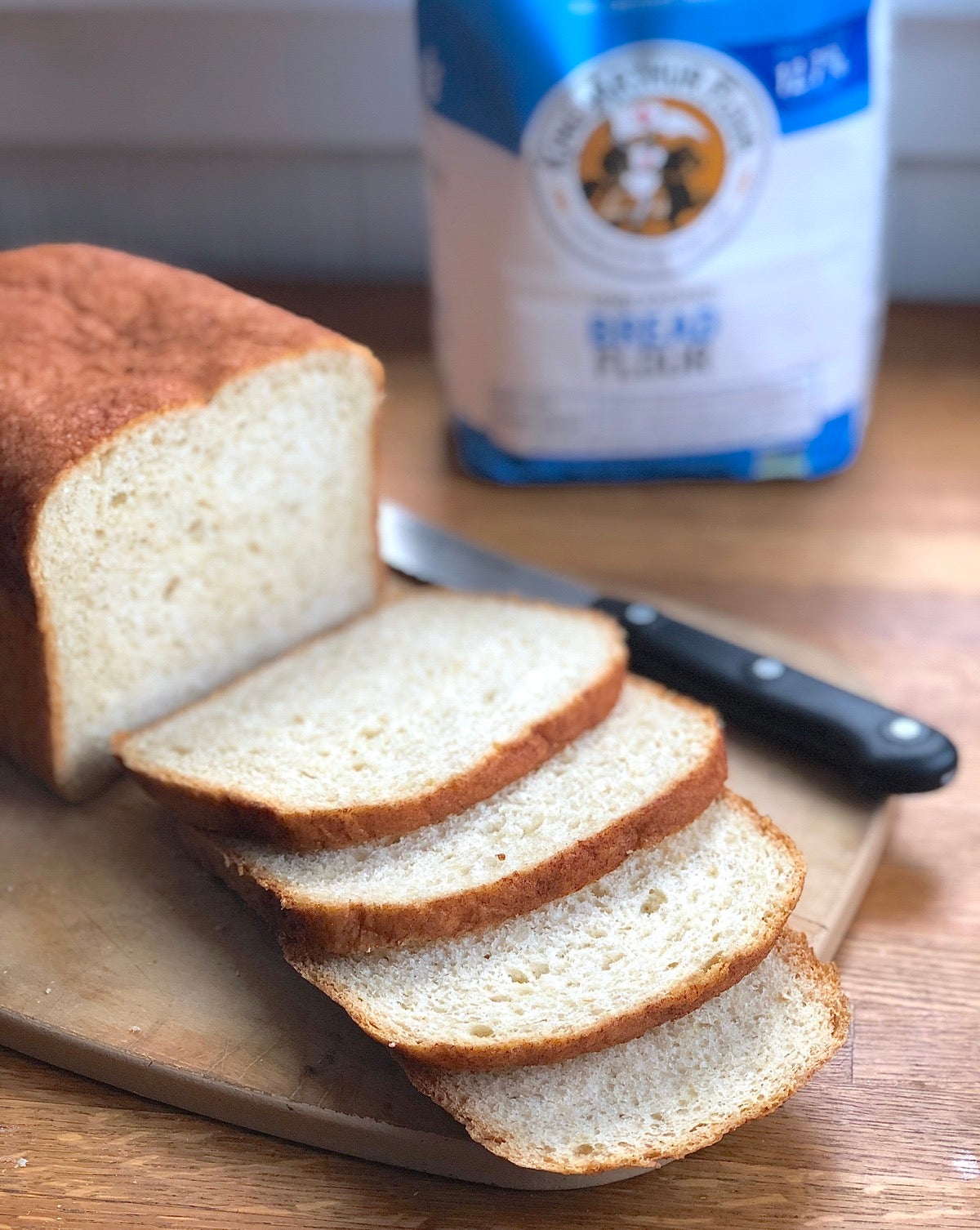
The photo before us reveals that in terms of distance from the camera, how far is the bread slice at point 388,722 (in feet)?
6.10

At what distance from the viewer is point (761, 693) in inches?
84.4

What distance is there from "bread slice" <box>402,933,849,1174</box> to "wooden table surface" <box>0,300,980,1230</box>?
0.11 metres

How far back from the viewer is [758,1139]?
5.41ft

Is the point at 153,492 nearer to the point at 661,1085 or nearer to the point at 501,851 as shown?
the point at 501,851

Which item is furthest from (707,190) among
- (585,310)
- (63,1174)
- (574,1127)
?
(63,1174)

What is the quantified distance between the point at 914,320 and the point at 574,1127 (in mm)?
2519

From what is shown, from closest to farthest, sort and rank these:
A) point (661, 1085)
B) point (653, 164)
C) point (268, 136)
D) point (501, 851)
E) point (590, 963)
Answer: point (661, 1085) → point (590, 963) → point (501, 851) → point (653, 164) → point (268, 136)

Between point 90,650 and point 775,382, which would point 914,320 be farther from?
point 90,650

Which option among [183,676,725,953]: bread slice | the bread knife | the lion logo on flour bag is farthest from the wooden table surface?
the lion logo on flour bag

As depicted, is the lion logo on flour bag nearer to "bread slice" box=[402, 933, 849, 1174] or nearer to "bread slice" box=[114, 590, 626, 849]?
"bread slice" box=[114, 590, 626, 849]

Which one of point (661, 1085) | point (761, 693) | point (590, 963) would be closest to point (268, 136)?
point (761, 693)

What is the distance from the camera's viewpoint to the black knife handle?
2.02 meters

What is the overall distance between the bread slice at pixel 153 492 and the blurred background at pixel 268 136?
111cm

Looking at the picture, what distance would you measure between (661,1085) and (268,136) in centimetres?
259
